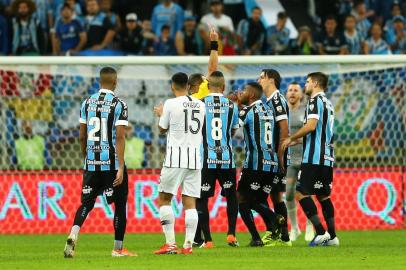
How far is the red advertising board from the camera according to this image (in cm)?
1688

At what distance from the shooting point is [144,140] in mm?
17781

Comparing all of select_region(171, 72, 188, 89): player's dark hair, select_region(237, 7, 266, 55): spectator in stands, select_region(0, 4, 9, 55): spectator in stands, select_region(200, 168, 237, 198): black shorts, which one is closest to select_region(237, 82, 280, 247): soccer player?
select_region(200, 168, 237, 198): black shorts

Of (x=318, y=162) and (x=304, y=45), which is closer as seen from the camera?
(x=318, y=162)

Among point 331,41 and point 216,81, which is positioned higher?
point 331,41

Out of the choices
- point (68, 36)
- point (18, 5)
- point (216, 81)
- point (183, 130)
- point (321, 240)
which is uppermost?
point (18, 5)

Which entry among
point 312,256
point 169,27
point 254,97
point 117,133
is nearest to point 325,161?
point 254,97

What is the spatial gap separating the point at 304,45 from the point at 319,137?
872 cm

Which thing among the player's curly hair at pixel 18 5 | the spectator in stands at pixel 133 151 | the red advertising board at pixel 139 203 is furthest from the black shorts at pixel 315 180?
the player's curly hair at pixel 18 5

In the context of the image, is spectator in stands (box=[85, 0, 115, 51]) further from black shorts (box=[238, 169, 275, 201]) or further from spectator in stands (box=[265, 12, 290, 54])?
black shorts (box=[238, 169, 275, 201])

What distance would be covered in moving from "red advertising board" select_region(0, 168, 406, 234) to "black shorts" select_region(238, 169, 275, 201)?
3.46m

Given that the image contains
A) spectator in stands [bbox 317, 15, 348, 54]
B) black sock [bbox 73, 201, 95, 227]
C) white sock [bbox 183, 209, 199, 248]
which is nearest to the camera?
black sock [bbox 73, 201, 95, 227]

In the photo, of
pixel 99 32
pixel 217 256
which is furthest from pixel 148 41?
pixel 217 256

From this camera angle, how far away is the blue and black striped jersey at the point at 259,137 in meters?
13.5

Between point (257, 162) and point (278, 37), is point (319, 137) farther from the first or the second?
point (278, 37)
